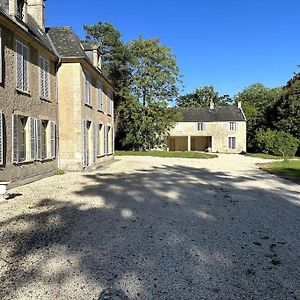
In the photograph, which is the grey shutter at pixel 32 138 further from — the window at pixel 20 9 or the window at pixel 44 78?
the window at pixel 20 9

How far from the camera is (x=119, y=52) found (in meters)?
35.7

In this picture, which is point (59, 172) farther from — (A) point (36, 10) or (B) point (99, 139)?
(A) point (36, 10)

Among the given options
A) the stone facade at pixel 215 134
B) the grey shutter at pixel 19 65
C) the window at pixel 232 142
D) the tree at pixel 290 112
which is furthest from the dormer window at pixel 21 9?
the window at pixel 232 142

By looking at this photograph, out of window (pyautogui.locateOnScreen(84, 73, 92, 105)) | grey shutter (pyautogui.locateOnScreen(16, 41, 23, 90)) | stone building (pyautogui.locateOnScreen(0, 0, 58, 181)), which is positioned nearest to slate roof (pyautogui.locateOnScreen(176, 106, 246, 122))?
window (pyautogui.locateOnScreen(84, 73, 92, 105))

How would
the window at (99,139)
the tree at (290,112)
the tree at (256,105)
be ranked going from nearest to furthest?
the window at (99,139) < the tree at (290,112) < the tree at (256,105)

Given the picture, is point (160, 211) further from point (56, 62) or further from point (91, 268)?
point (56, 62)

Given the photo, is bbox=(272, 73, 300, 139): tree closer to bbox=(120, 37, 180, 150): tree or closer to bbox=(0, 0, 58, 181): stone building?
bbox=(120, 37, 180, 150): tree

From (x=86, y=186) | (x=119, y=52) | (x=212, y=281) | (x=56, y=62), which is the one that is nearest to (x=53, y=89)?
(x=56, y=62)

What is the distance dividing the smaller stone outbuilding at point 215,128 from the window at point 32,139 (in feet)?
110

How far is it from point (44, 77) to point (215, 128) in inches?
1393

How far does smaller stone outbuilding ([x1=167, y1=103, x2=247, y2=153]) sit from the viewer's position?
1779 inches

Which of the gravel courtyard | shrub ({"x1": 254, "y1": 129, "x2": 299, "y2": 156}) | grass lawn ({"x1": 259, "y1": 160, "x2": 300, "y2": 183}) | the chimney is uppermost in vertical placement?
the chimney

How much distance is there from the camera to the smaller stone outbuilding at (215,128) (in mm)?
45188

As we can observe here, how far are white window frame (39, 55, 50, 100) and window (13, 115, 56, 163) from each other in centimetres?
114
